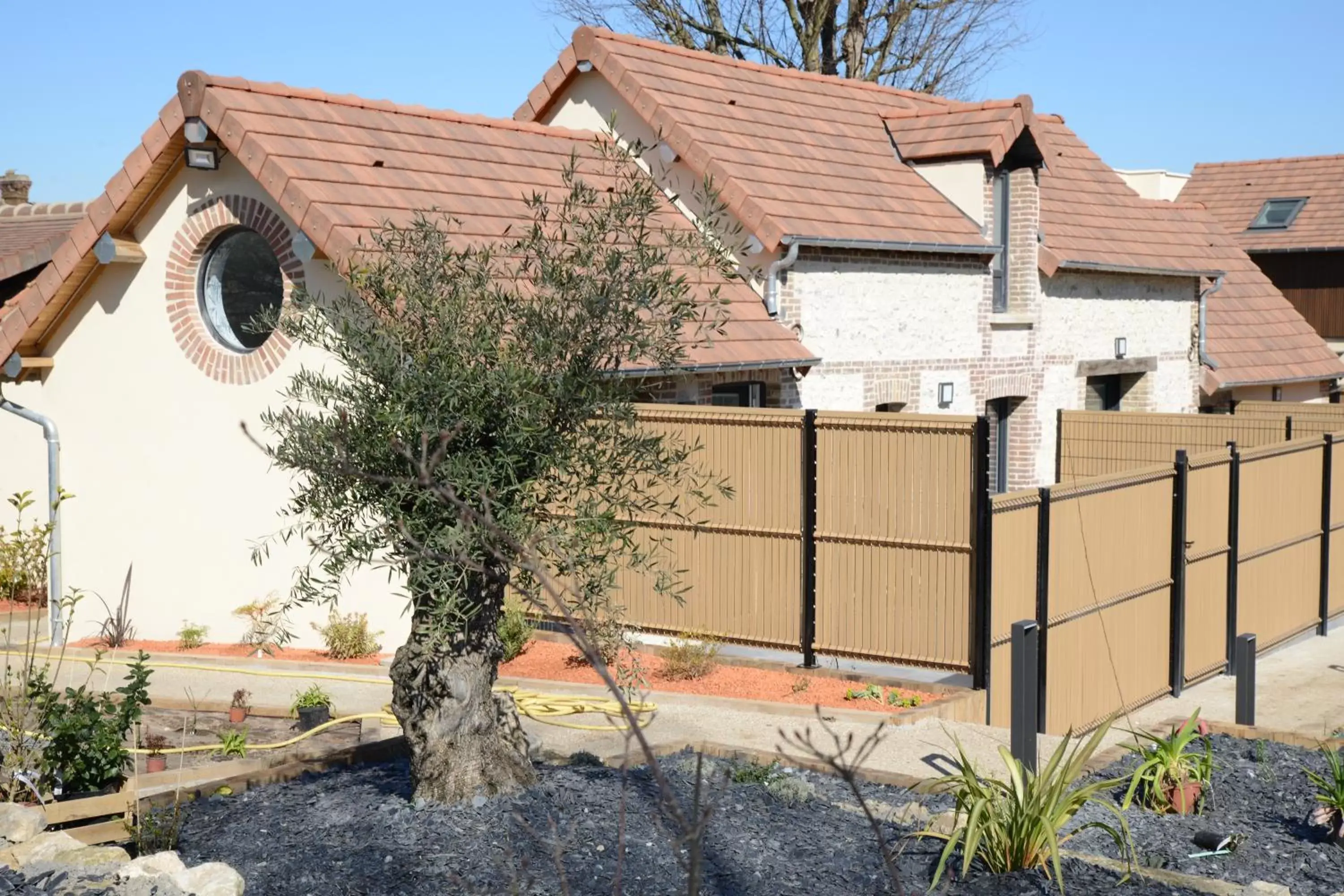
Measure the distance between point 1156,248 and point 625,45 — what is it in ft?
29.4

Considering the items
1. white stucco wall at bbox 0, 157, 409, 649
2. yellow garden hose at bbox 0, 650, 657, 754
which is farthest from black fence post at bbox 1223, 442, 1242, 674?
white stucco wall at bbox 0, 157, 409, 649

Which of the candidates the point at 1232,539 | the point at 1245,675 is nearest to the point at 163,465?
the point at 1245,675

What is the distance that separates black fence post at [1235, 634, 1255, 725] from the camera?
35.3 feet

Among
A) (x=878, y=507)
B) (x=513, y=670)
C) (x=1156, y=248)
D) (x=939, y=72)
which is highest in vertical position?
(x=939, y=72)

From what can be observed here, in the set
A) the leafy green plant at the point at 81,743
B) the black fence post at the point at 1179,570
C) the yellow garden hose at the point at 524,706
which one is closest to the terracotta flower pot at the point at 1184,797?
the yellow garden hose at the point at 524,706

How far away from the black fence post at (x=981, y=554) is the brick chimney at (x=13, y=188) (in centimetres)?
2626

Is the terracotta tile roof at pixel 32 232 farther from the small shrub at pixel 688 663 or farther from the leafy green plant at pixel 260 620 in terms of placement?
the small shrub at pixel 688 663

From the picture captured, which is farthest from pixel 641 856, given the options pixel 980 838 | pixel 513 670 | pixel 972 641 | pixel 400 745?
pixel 513 670

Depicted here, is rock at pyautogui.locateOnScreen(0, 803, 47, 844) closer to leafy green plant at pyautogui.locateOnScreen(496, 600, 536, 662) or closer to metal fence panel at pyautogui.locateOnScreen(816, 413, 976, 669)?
leafy green plant at pyautogui.locateOnScreen(496, 600, 536, 662)

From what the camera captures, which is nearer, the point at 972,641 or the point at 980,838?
the point at 980,838

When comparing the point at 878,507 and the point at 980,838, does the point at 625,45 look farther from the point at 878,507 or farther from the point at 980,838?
the point at 980,838

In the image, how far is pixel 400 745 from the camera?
27.6ft

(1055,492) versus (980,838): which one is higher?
(1055,492)

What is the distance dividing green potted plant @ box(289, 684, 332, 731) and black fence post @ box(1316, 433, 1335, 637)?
10674 mm
